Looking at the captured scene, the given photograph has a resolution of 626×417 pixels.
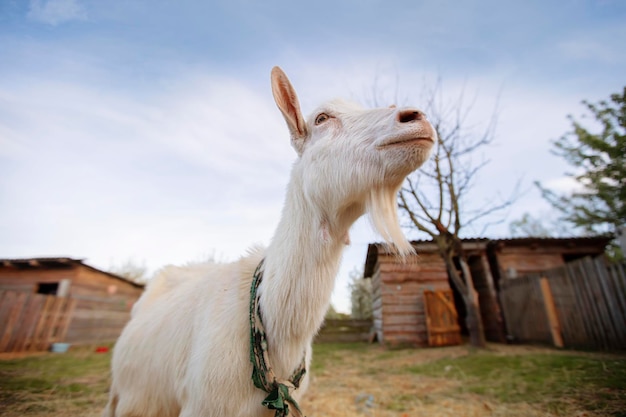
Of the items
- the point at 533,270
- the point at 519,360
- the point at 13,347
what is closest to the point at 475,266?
the point at 533,270

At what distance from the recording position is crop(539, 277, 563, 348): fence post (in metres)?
7.57

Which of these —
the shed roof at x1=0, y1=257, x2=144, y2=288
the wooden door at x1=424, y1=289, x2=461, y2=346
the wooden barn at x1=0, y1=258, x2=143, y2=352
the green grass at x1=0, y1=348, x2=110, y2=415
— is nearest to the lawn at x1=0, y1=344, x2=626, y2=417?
the green grass at x1=0, y1=348, x2=110, y2=415

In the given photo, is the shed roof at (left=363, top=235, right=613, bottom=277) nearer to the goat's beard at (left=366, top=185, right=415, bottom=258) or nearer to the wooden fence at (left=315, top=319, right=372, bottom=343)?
the wooden fence at (left=315, top=319, right=372, bottom=343)

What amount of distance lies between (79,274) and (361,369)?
40.1ft

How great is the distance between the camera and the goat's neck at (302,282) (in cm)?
160

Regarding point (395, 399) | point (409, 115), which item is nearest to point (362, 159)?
point (409, 115)

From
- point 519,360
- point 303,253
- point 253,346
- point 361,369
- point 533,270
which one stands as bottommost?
point 361,369

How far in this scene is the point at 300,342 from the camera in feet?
5.48

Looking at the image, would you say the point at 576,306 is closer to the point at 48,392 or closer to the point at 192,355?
the point at 192,355

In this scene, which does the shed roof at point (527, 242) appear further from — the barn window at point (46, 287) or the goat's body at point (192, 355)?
the barn window at point (46, 287)

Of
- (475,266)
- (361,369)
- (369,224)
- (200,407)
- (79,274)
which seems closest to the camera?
(200,407)

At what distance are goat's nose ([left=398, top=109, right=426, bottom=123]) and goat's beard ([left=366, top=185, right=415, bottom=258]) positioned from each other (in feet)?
1.12

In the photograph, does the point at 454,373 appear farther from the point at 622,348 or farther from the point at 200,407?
the point at 200,407

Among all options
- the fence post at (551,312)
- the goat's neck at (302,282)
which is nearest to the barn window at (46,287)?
the goat's neck at (302,282)
